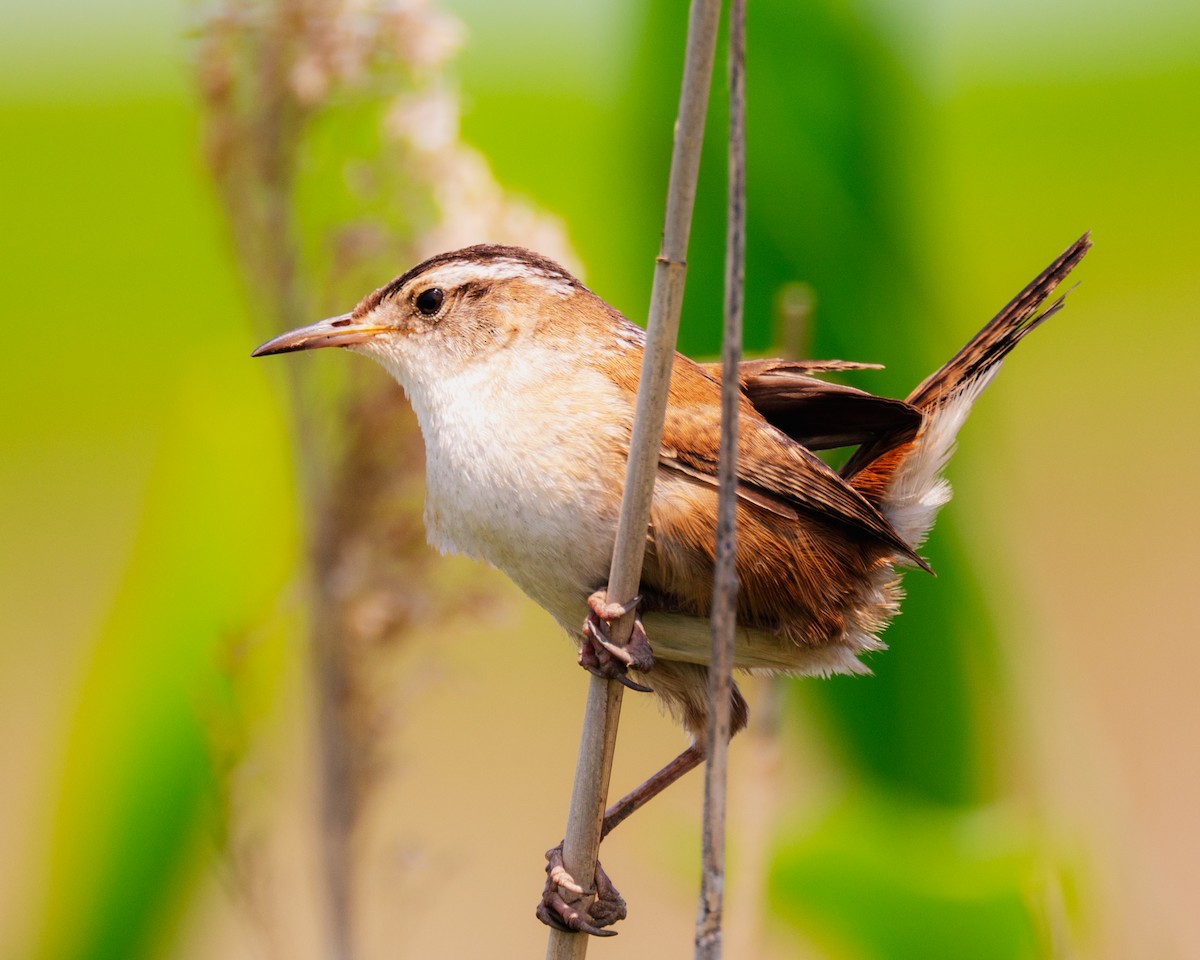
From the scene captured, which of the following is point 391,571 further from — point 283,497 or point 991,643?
point 991,643

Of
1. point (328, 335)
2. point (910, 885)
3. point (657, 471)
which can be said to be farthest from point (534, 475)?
point (910, 885)

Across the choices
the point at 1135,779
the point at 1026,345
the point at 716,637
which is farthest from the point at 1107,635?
the point at 716,637

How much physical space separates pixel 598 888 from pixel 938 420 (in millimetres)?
774

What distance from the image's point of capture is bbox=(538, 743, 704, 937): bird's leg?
5.01 feet

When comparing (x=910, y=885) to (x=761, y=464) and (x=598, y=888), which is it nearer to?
(x=598, y=888)

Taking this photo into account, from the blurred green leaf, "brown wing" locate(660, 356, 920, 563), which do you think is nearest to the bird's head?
"brown wing" locate(660, 356, 920, 563)

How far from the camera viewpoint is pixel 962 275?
249cm

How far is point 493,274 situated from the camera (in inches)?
69.7

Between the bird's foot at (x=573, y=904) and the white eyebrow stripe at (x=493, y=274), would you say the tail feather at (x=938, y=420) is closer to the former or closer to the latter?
the white eyebrow stripe at (x=493, y=274)

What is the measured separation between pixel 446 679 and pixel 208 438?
1.94ft

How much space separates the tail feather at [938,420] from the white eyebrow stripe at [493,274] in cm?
51

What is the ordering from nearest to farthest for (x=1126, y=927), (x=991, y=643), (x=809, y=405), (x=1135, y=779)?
(x=809, y=405) < (x=1126, y=927) < (x=991, y=643) < (x=1135, y=779)

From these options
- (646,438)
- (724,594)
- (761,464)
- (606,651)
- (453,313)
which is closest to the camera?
(724,594)

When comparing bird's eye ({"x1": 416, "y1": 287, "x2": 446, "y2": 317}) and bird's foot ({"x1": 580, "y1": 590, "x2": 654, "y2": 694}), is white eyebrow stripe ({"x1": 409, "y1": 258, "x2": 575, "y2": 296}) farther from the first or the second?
bird's foot ({"x1": 580, "y1": 590, "x2": 654, "y2": 694})
